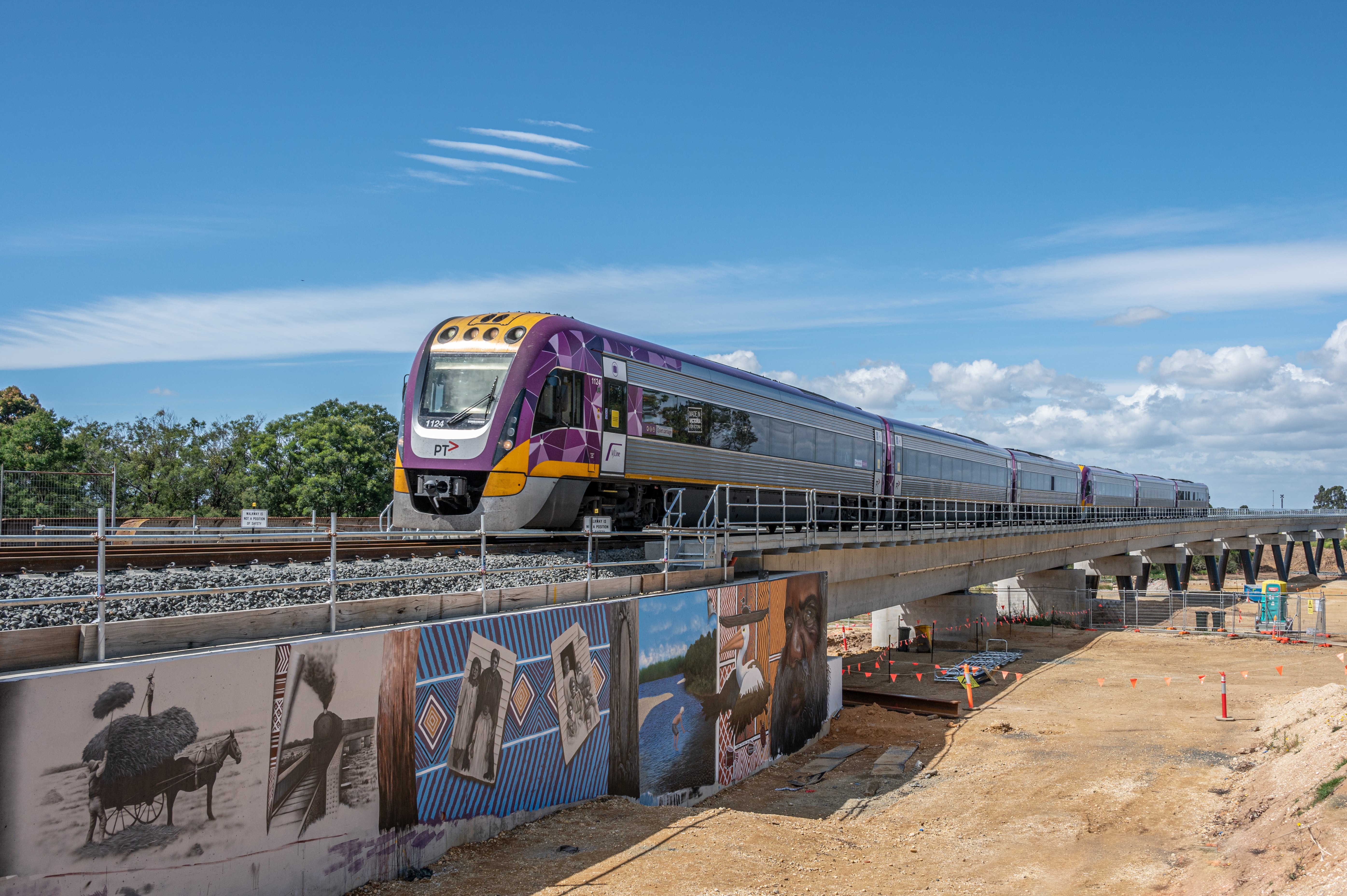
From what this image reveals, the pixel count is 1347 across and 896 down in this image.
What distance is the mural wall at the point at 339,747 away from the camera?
6.99 metres

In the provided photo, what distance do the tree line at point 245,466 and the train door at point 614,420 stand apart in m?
Answer: 22.7

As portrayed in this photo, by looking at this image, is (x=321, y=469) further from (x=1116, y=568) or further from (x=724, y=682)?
(x=1116, y=568)

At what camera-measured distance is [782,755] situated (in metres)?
18.9

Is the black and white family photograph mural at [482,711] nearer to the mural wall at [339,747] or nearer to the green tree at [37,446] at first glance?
the mural wall at [339,747]

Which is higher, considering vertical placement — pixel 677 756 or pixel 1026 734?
pixel 677 756

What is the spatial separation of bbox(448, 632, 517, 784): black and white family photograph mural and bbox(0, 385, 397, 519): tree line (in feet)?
91.2

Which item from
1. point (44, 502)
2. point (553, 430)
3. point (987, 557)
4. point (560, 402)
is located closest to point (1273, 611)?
point (987, 557)

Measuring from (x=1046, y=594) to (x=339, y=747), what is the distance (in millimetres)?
44377

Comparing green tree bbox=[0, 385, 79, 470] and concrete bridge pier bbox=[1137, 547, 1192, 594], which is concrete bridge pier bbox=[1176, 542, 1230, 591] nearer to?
concrete bridge pier bbox=[1137, 547, 1192, 594]

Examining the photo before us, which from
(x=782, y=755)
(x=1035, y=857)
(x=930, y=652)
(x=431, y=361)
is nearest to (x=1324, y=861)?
(x=1035, y=857)

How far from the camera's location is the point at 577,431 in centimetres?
1617

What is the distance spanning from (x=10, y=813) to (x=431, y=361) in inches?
404

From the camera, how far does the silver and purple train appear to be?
1514 cm

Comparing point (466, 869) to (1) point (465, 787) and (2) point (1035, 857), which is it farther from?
(2) point (1035, 857)
